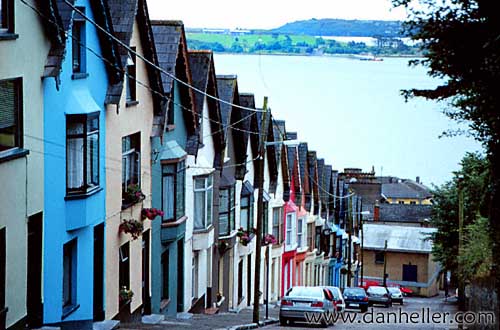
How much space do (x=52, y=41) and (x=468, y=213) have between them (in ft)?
102

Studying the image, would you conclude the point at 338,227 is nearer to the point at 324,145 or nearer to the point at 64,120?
the point at 324,145

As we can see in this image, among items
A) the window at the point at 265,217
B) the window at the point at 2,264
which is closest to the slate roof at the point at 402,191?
the window at the point at 265,217

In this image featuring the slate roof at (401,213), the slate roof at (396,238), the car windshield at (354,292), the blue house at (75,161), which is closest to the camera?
the blue house at (75,161)

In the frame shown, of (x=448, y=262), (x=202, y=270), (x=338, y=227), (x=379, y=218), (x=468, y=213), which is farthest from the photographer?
(x=379, y=218)

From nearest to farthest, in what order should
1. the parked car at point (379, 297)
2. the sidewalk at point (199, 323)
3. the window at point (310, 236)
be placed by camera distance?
the sidewalk at point (199, 323) < the parked car at point (379, 297) < the window at point (310, 236)

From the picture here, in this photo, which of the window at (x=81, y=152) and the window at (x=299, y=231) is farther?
the window at (x=299, y=231)

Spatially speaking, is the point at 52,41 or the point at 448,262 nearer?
the point at 52,41

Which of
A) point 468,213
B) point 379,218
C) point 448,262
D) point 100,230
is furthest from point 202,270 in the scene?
point 379,218

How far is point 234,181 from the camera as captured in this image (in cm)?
4219

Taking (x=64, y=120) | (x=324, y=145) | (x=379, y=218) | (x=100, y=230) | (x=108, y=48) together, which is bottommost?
(x=379, y=218)

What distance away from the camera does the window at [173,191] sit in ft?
109

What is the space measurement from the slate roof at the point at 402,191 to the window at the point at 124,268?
113291 millimetres

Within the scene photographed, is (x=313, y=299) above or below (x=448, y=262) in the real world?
above

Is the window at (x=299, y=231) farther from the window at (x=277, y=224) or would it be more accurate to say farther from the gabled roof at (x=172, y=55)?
the gabled roof at (x=172, y=55)
